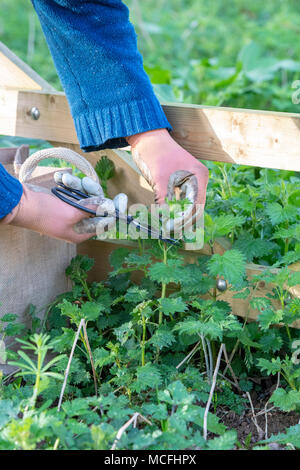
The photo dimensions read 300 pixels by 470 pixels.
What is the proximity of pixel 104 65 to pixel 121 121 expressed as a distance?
0.56ft

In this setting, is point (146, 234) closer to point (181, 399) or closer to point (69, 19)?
point (181, 399)

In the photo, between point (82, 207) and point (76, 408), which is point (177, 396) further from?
point (82, 207)

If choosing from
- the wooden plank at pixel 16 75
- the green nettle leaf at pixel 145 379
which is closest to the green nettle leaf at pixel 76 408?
the green nettle leaf at pixel 145 379

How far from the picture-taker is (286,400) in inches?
55.8

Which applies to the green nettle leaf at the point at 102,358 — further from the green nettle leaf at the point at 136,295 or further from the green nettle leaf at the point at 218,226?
the green nettle leaf at the point at 218,226

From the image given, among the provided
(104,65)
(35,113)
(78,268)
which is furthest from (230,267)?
(35,113)

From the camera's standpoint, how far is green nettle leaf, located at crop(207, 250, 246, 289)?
4.76 feet

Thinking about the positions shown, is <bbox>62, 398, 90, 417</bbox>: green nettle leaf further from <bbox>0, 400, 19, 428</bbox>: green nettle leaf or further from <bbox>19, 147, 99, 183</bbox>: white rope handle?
<bbox>19, 147, 99, 183</bbox>: white rope handle

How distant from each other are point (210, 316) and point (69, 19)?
0.95 m

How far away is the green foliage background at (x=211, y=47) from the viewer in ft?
12.0

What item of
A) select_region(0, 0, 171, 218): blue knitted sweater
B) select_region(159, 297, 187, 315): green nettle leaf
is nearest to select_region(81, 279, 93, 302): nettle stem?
select_region(159, 297, 187, 315): green nettle leaf

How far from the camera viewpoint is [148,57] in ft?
17.3
